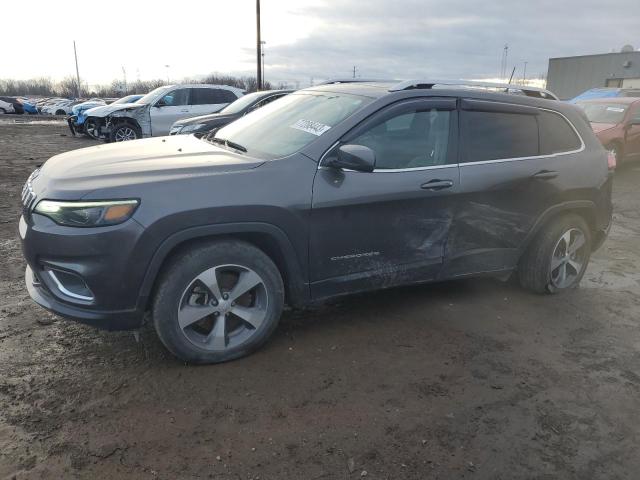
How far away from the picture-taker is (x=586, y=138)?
4.45 metres

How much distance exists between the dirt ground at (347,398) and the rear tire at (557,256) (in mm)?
284

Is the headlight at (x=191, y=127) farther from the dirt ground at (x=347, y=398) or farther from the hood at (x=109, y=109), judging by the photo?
the dirt ground at (x=347, y=398)

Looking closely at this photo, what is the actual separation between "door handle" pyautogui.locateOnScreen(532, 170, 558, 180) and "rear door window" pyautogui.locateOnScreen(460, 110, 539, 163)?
164mm

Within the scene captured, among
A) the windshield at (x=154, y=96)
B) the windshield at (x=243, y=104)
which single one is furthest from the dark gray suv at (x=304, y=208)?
the windshield at (x=154, y=96)

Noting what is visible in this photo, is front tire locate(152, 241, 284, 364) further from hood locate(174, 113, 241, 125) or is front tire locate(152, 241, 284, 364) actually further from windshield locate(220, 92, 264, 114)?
windshield locate(220, 92, 264, 114)

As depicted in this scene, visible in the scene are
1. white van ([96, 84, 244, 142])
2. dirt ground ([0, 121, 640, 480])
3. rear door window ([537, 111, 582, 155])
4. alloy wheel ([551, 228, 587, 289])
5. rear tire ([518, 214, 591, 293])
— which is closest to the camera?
dirt ground ([0, 121, 640, 480])

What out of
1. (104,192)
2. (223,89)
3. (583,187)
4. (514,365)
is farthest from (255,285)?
(223,89)

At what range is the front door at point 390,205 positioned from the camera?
10.9ft

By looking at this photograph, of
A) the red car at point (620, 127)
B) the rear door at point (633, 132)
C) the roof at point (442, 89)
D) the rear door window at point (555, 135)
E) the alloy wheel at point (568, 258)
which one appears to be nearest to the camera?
the roof at point (442, 89)

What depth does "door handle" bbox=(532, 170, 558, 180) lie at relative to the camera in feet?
13.3

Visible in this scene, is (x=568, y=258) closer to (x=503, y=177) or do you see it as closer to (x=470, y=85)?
(x=503, y=177)

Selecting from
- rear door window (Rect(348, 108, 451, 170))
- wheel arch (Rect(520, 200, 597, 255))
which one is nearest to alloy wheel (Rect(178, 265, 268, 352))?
rear door window (Rect(348, 108, 451, 170))

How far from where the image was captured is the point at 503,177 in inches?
153

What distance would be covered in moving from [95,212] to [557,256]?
3.77 meters
